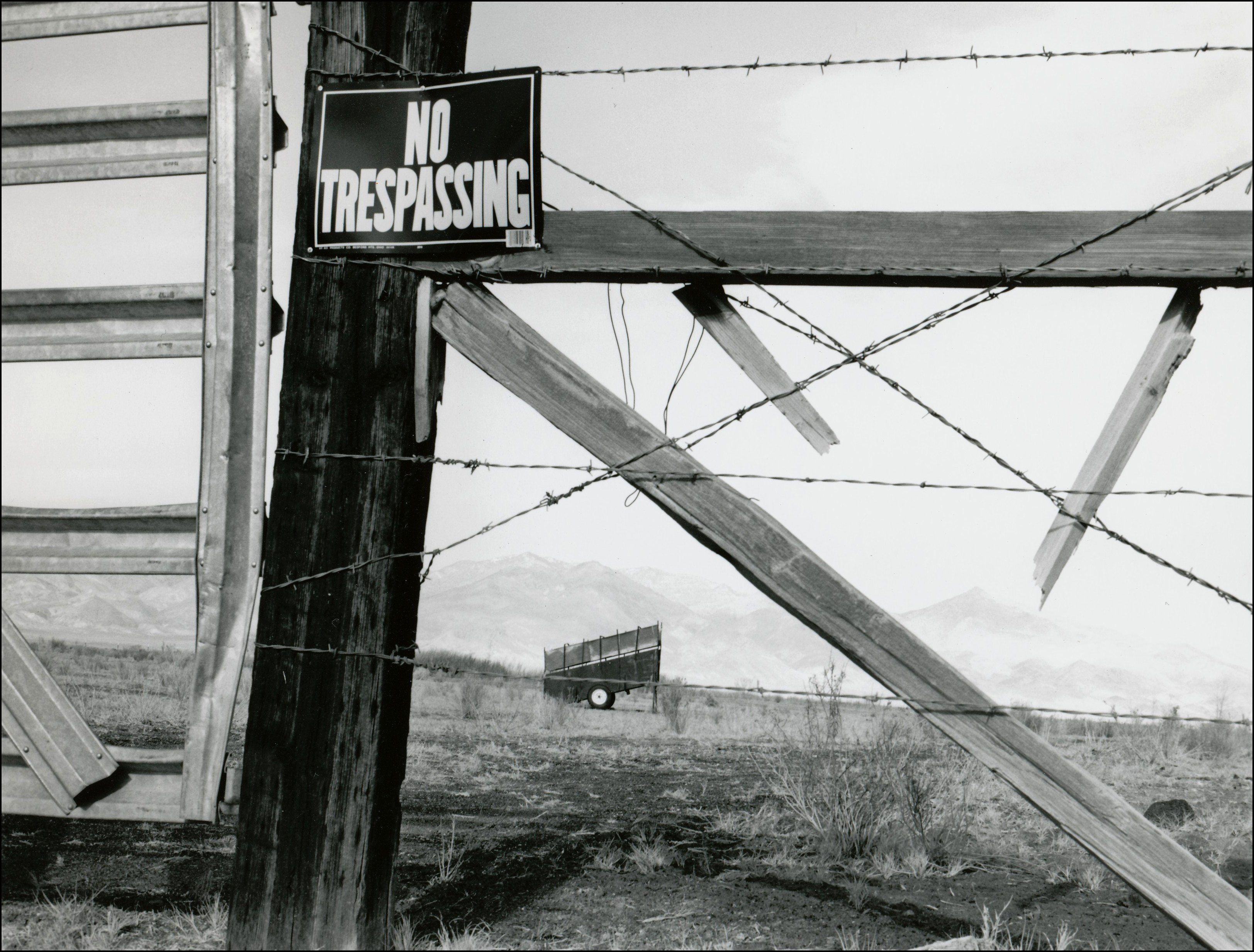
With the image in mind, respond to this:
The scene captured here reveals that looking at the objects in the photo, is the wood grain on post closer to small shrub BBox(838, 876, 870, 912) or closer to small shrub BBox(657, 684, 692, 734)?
small shrub BBox(838, 876, 870, 912)

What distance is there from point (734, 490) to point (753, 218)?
2.98 ft

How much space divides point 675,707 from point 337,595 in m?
9.98

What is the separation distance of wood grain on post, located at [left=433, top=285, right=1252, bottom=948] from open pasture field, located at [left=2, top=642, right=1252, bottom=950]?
105 centimetres

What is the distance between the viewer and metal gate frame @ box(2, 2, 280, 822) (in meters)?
3.39

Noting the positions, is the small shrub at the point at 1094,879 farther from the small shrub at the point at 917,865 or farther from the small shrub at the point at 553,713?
the small shrub at the point at 553,713

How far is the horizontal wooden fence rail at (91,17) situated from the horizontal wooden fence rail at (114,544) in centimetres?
167

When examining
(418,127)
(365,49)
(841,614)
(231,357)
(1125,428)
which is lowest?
(841,614)

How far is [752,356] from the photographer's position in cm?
326

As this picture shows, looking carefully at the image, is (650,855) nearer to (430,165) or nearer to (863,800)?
(863,800)

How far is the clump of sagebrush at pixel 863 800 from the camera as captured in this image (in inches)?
218

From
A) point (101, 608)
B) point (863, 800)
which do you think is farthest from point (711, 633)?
point (863, 800)

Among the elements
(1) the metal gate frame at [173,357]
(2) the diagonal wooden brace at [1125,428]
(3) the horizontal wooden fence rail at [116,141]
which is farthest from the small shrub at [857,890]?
(3) the horizontal wooden fence rail at [116,141]

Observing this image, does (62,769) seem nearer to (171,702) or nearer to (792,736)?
(171,702)

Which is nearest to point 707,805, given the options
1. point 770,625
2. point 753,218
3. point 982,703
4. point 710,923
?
point 710,923
